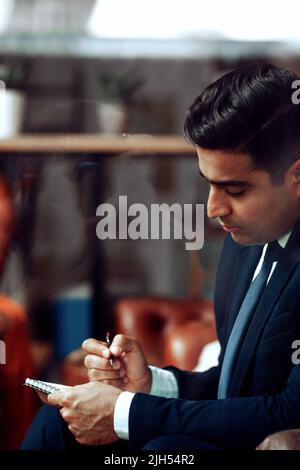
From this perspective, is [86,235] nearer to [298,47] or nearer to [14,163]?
[14,163]

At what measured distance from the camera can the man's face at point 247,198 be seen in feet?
5.04

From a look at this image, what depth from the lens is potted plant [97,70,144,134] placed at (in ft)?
5.61

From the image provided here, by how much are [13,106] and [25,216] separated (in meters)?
0.26

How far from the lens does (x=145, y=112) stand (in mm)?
1723

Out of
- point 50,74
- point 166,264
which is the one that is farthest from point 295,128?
point 50,74

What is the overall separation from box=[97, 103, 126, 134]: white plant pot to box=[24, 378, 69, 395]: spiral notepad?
60 centimetres

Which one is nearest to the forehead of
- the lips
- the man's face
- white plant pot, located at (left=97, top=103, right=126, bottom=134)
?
the man's face

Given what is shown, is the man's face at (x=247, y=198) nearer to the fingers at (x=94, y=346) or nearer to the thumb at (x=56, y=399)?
the fingers at (x=94, y=346)

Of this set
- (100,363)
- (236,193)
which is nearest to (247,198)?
(236,193)

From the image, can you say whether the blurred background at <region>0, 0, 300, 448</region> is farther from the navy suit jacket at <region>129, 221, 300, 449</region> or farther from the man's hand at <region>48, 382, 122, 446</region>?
the navy suit jacket at <region>129, 221, 300, 449</region>

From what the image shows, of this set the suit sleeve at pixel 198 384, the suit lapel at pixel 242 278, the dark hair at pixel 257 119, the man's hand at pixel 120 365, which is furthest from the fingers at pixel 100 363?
the dark hair at pixel 257 119

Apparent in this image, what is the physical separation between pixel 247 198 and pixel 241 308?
0.79 feet

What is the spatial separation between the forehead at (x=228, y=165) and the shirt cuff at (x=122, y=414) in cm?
51

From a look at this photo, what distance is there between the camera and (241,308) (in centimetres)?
160
